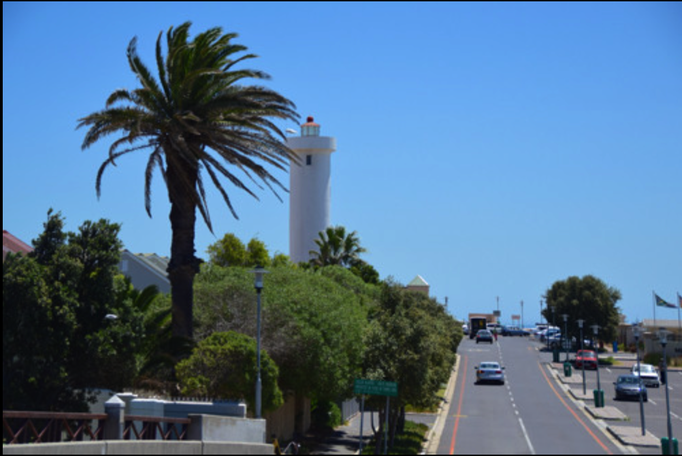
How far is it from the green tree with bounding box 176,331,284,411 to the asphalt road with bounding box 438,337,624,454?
789cm

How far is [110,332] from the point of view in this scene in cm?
2633

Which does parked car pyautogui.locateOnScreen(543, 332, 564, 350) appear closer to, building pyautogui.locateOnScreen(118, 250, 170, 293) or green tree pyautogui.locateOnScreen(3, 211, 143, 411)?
building pyautogui.locateOnScreen(118, 250, 170, 293)

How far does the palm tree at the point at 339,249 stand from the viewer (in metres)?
68.9

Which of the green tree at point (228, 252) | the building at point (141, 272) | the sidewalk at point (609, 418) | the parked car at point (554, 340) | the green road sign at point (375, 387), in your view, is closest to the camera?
the green road sign at point (375, 387)

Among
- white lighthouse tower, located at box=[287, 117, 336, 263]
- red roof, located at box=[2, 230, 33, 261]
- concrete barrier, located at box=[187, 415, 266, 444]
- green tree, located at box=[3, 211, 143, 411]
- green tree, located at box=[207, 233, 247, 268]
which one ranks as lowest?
concrete barrier, located at box=[187, 415, 266, 444]

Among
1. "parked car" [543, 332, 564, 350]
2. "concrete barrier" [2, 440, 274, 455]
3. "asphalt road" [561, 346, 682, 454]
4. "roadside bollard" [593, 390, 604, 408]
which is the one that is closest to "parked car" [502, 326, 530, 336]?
"parked car" [543, 332, 564, 350]

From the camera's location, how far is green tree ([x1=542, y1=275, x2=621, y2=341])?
3327 inches

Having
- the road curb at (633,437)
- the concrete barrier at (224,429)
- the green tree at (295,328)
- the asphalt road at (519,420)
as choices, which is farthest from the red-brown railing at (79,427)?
the road curb at (633,437)

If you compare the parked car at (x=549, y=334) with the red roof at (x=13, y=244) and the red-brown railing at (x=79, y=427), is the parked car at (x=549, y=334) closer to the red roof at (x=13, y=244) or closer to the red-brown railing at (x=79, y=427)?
the red roof at (x=13, y=244)

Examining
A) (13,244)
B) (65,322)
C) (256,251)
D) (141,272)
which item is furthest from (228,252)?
(65,322)

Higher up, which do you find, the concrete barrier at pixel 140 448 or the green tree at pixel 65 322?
the green tree at pixel 65 322

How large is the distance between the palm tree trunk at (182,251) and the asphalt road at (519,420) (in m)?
10.9

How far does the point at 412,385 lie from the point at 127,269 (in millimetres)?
29982

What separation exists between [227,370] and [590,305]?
6265cm
